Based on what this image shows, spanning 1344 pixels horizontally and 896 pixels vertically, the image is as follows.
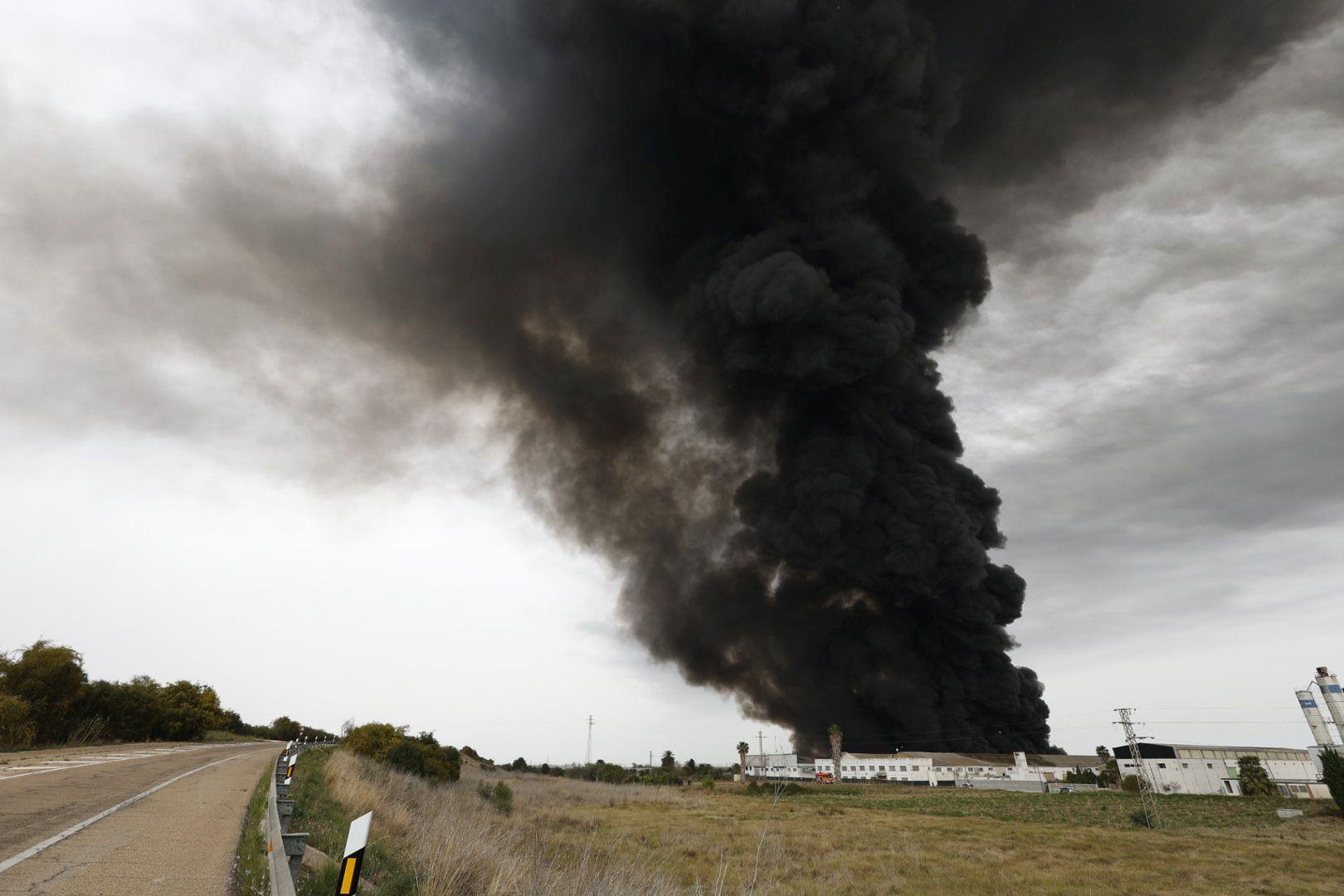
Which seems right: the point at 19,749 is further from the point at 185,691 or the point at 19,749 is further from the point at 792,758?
the point at 792,758

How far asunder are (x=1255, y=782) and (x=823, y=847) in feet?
150

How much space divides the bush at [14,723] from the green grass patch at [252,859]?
1571 cm

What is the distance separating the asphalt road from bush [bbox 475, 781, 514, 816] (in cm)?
1087

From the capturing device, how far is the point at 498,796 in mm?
24312

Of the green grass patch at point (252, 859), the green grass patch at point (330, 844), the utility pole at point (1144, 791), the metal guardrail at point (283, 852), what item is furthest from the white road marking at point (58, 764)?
the utility pole at point (1144, 791)

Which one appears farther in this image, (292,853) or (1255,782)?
(1255,782)

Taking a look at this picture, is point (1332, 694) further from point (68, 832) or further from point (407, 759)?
point (68, 832)

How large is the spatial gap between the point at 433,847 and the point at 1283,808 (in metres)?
45.0

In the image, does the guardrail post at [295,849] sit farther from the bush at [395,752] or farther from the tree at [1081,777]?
the tree at [1081,777]

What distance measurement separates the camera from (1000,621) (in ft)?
145

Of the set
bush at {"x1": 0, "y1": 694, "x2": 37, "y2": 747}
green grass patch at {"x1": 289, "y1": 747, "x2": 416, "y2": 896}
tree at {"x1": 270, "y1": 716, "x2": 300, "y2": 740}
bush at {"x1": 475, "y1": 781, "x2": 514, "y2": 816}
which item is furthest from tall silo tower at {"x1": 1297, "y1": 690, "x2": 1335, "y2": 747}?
tree at {"x1": 270, "y1": 716, "x2": 300, "y2": 740}

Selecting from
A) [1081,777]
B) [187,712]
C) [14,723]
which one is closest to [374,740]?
[14,723]

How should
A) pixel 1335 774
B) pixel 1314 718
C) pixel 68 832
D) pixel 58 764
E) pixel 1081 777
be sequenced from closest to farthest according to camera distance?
pixel 68 832, pixel 58 764, pixel 1335 774, pixel 1314 718, pixel 1081 777

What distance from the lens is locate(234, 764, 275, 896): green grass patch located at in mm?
5277
